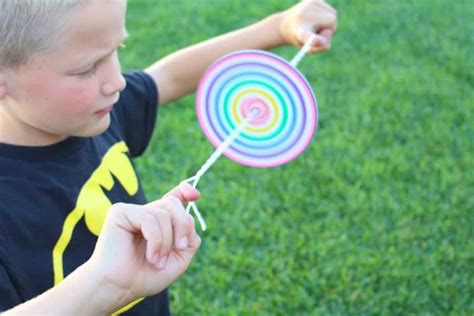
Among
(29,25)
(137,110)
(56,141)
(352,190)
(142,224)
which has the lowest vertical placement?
(352,190)

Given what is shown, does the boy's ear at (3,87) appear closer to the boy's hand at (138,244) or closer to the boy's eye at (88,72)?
the boy's eye at (88,72)

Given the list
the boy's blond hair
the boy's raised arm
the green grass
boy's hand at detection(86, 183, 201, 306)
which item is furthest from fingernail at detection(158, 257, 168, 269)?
the green grass

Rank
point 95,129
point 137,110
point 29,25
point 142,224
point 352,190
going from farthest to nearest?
point 352,190
point 137,110
point 95,129
point 29,25
point 142,224

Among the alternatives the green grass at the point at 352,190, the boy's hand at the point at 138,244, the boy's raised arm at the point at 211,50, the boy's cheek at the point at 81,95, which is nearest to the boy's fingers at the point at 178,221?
the boy's hand at the point at 138,244

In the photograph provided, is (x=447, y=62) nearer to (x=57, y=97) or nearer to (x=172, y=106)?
(x=172, y=106)

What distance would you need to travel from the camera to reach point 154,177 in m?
3.11

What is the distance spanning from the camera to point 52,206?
1.34 m

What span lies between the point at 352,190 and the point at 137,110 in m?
1.45

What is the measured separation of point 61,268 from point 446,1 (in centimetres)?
395

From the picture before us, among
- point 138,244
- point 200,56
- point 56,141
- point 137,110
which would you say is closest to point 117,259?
point 138,244

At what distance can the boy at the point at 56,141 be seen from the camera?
1195 mm

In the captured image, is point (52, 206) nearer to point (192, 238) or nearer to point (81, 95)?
point (81, 95)

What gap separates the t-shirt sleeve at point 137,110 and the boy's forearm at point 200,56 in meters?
0.05

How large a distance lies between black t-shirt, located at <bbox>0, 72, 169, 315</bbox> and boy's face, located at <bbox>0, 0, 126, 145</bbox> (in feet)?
0.16
